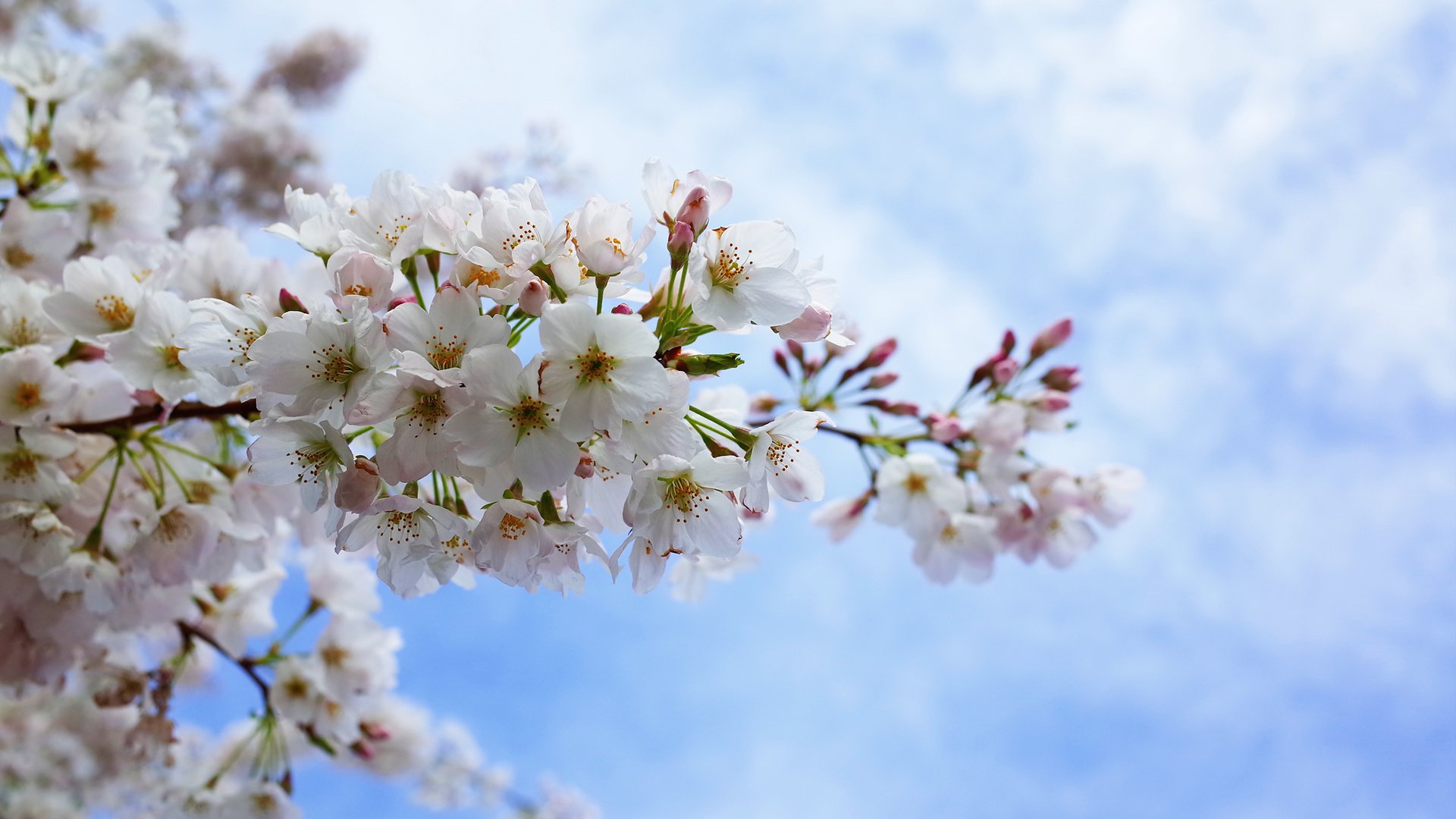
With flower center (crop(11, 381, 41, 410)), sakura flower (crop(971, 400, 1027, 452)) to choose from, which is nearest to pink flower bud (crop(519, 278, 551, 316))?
flower center (crop(11, 381, 41, 410))

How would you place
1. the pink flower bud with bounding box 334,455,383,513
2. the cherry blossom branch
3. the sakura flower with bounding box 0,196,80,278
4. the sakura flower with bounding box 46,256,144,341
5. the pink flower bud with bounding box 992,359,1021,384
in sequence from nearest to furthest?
the pink flower bud with bounding box 334,455,383,513
the cherry blossom branch
the sakura flower with bounding box 46,256,144,341
the sakura flower with bounding box 0,196,80,278
the pink flower bud with bounding box 992,359,1021,384

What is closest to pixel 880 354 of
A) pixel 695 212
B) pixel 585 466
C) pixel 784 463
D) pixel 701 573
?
pixel 701 573

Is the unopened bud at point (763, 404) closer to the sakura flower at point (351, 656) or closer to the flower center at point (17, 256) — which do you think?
the sakura flower at point (351, 656)

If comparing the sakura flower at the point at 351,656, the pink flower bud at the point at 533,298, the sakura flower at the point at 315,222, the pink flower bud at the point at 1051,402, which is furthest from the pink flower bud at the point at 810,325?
the sakura flower at the point at 351,656

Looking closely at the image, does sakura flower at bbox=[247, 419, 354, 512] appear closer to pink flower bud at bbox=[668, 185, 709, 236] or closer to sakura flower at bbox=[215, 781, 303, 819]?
pink flower bud at bbox=[668, 185, 709, 236]

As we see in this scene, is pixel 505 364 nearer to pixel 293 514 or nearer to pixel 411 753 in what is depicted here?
pixel 293 514
